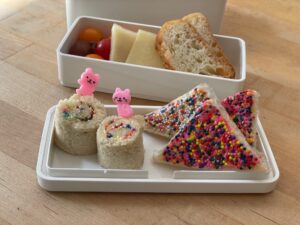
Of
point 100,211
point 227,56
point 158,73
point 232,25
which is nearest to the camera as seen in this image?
point 100,211

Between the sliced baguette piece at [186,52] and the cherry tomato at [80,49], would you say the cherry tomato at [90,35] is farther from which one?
the sliced baguette piece at [186,52]

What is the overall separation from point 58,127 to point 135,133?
13 centimetres

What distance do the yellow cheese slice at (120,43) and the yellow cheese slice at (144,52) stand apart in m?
0.02

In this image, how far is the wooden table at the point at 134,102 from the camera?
711 millimetres

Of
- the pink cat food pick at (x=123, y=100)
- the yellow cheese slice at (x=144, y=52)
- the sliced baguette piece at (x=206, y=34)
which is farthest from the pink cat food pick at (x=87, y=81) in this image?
the sliced baguette piece at (x=206, y=34)

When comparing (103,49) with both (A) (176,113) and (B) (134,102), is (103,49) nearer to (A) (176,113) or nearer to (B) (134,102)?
(B) (134,102)

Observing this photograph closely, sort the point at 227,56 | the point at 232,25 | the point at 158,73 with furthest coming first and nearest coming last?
the point at 232,25 < the point at 227,56 < the point at 158,73

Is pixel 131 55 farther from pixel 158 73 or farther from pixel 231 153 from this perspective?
pixel 231 153

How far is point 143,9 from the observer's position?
1104 mm

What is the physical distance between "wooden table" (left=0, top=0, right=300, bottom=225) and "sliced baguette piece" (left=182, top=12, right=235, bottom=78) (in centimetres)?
9

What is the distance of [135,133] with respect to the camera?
0.74 m

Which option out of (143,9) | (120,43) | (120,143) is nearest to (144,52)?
(120,43)

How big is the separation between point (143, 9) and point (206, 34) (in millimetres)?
179

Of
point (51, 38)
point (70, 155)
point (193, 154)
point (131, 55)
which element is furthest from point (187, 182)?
point (51, 38)
